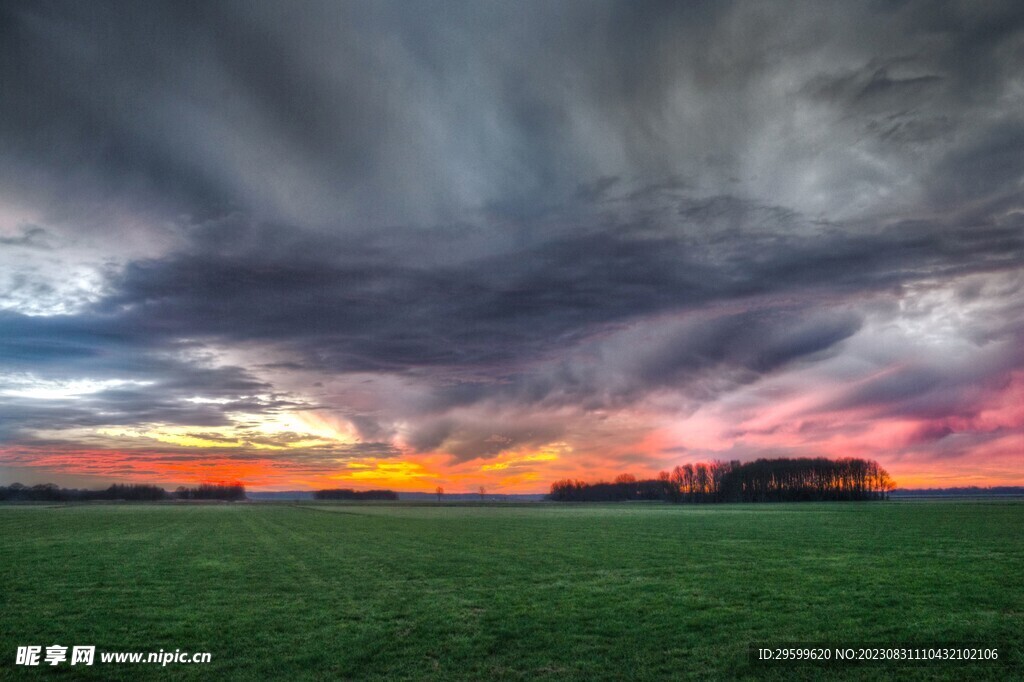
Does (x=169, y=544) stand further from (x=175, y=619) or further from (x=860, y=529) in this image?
(x=860, y=529)

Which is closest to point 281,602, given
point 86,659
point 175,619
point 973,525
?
point 175,619

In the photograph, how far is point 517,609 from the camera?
2009cm

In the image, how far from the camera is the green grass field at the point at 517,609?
1484 centimetres

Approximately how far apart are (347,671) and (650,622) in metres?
9.02

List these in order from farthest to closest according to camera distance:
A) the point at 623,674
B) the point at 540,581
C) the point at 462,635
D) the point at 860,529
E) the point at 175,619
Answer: the point at 860,529
the point at 540,581
the point at 175,619
the point at 462,635
the point at 623,674

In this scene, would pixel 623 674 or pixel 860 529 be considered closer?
pixel 623 674

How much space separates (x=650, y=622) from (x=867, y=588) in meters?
10.1

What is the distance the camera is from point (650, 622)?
18.1 m

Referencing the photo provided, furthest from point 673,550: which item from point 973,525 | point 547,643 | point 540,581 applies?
point 973,525

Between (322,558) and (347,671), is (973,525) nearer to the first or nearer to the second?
(322,558)

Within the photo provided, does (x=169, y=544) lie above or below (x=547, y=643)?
below

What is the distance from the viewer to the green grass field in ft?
48.7

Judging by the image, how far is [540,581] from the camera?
83.8 feet

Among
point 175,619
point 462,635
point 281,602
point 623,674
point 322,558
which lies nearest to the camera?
point 623,674
